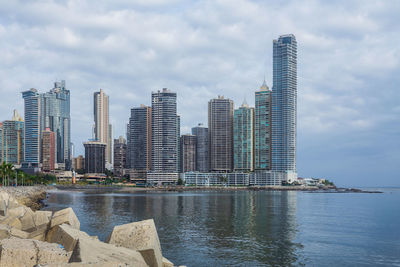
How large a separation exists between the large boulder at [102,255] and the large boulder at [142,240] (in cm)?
183

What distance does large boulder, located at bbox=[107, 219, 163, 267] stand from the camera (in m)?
15.8

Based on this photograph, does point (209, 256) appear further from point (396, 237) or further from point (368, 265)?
point (396, 237)

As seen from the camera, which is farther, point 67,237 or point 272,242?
point 272,242

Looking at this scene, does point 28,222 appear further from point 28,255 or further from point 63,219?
point 28,255

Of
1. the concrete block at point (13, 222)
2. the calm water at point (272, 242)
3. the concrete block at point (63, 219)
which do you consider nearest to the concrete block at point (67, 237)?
the concrete block at point (63, 219)

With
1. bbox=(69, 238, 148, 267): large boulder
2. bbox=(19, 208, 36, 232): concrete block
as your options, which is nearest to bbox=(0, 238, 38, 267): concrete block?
bbox=(69, 238, 148, 267): large boulder

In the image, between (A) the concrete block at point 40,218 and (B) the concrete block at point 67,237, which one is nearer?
(B) the concrete block at point 67,237

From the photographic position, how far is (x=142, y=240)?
16359 mm

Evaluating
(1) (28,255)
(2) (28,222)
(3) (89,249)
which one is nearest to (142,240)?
(3) (89,249)

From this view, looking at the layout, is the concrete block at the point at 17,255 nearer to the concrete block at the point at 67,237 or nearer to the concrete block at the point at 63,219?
the concrete block at the point at 67,237

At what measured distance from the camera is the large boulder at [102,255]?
1134 cm

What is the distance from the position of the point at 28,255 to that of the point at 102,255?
3.06m

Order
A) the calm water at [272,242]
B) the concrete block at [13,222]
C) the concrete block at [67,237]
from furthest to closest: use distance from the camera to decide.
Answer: the calm water at [272,242], the concrete block at [13,222], the concrete block at [67,237]

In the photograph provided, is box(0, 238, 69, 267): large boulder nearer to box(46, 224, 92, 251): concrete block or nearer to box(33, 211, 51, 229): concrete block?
box(46, 224, 92, 251): concrete block
